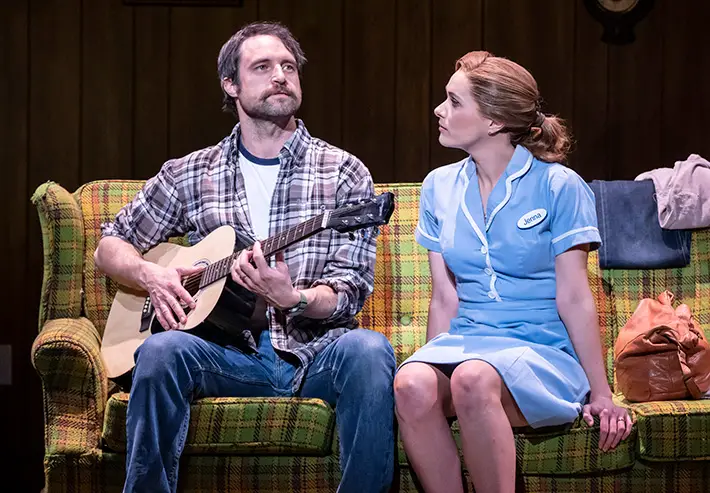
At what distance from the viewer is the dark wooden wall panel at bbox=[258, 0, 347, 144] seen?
3.74 meters

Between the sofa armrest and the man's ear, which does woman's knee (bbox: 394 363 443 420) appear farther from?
the man's ear

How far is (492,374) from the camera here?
7.88 feet

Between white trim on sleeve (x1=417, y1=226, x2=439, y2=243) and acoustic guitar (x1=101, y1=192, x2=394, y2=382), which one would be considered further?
white trim on sleeve (x1=417, y1=226, x2=439, y2=243)

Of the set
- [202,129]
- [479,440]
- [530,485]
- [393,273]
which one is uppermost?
[202,129]

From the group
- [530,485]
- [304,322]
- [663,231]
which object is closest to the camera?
[530,485]

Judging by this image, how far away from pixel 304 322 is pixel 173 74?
1379mm

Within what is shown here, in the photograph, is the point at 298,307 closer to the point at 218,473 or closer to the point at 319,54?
the point at 218,473

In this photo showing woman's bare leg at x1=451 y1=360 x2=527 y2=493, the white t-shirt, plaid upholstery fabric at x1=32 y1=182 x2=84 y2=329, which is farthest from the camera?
plaid upholstery fabric at x1=32 y1=182 x2=84 y2=329

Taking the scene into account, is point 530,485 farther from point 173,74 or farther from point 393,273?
point 173,74

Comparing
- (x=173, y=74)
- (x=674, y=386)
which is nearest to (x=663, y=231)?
(x=674, y=386)

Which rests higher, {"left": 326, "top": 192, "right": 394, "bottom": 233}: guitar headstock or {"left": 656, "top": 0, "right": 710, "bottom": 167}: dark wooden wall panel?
{"left": 656, "top": 0, "right": 710, "bottom": 167}: dark wooden wall panel

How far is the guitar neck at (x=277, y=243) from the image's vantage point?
249 cm

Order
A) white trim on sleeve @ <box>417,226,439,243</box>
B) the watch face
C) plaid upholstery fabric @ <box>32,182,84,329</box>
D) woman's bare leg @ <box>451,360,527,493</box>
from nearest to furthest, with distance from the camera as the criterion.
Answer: woman's bare leg @ <box>451,360,527,493</box> < white trim on sleeve @ <box>417,226,439,243</box> < plaid upholstery fabric @ <box>32,182,84,329</box> < the watch face

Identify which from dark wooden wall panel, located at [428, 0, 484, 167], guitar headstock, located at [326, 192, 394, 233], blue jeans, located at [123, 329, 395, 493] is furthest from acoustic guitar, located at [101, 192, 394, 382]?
dark wooden wall panel, located at [428, 0, 484, 167]
